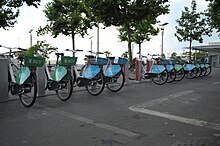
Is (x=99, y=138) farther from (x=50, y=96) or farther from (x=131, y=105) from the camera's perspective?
(x=50, y=96)

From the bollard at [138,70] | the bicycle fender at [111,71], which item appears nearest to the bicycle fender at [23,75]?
the bicycle fender at [111,71]

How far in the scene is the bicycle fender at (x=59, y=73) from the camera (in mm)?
5867

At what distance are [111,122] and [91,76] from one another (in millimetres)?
2547

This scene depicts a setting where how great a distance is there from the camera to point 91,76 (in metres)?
6.49

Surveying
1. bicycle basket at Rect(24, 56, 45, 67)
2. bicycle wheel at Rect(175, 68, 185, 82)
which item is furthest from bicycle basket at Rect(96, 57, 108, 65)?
bicycle wheel at Rect(175, 68, 185, 82)

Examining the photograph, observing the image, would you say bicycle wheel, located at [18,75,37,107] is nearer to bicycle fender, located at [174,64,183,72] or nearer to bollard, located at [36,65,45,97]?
bollard, located at [36,65,45,97]

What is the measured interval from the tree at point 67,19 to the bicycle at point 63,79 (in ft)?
43.2

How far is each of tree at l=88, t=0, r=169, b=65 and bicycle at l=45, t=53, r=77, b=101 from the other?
25.5 ft

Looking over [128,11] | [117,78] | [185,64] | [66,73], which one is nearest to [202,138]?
[66,73]

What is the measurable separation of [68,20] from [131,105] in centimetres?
1462

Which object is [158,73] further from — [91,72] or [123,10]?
[123,10]

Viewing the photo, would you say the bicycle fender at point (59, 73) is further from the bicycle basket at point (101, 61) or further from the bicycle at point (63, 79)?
the bicycle basket at point (101, 61)

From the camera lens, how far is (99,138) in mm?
3340

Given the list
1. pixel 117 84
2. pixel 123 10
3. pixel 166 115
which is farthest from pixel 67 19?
pixel 166 115
